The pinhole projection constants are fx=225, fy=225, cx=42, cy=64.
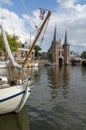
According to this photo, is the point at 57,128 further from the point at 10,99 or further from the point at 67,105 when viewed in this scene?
the point at 67,105

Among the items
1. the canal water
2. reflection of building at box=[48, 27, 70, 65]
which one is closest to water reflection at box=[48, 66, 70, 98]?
the canal water

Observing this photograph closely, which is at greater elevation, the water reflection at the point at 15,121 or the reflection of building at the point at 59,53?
the reflection of building at the point at 59,53

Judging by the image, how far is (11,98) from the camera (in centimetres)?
1592

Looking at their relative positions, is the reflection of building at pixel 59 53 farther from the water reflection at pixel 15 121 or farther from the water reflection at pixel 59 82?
the water reflection at pixel 15 121

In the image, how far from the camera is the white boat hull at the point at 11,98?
15605 mm

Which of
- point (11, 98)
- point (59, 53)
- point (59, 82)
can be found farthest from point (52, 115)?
point (59, 53)

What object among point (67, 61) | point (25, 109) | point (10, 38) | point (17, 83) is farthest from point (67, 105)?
point (67, 61)

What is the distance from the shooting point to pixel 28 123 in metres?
15.0

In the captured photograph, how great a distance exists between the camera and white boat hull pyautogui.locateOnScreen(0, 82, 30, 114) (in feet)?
51.2

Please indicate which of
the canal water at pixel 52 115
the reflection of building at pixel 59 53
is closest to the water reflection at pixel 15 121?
the canal water at pixel 52 115

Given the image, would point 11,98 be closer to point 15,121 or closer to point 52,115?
point 15,121

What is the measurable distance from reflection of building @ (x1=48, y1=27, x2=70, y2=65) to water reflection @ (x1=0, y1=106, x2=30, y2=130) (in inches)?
4978

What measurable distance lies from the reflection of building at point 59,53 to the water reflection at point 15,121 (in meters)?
126

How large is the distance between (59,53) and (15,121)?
14006cm
